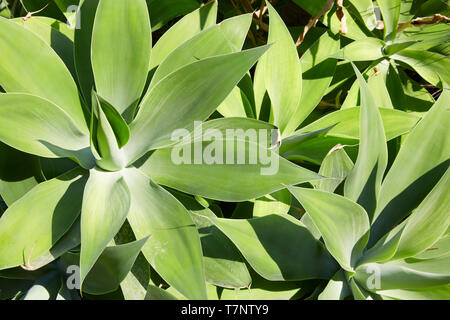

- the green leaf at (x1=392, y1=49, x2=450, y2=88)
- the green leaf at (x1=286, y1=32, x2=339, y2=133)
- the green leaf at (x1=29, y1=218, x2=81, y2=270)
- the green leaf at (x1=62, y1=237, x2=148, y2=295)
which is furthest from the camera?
the green leaf at (x1=392, y1=49, x2=450, y2=88)

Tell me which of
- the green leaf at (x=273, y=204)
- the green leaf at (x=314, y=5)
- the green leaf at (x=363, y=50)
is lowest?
the green leaf at (x=273, y=204)

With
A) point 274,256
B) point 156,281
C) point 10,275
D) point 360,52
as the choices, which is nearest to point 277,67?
point 360,52

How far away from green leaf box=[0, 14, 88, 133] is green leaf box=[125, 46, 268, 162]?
14cm

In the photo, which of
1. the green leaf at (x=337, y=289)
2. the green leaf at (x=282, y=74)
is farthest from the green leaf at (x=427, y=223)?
the green leaf at (x=282, y=74)

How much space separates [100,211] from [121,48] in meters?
0.36

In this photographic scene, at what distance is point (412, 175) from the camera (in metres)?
0.98

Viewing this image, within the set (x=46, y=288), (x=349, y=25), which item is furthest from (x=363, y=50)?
(x=46, y=288)

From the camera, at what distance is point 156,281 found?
979mm

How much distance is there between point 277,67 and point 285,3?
0.60 metres

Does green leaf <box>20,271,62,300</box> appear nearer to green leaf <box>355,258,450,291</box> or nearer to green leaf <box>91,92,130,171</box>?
green leaf <box>91,92,130,171</box>

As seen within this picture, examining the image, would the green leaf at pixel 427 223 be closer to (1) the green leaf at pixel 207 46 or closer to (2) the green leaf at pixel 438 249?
(2) the green leaf at pixel 438 249

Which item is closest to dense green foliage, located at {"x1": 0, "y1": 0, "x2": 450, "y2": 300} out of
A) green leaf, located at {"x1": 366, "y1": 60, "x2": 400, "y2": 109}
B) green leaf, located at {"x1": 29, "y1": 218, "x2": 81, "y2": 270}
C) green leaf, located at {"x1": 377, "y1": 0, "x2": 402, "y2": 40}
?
green leaf, located at {"x1": 29, "y1": 218, "x2": 81, "y2": 270}

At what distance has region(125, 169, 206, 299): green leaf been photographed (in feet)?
2.69

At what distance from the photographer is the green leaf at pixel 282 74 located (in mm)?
1081
